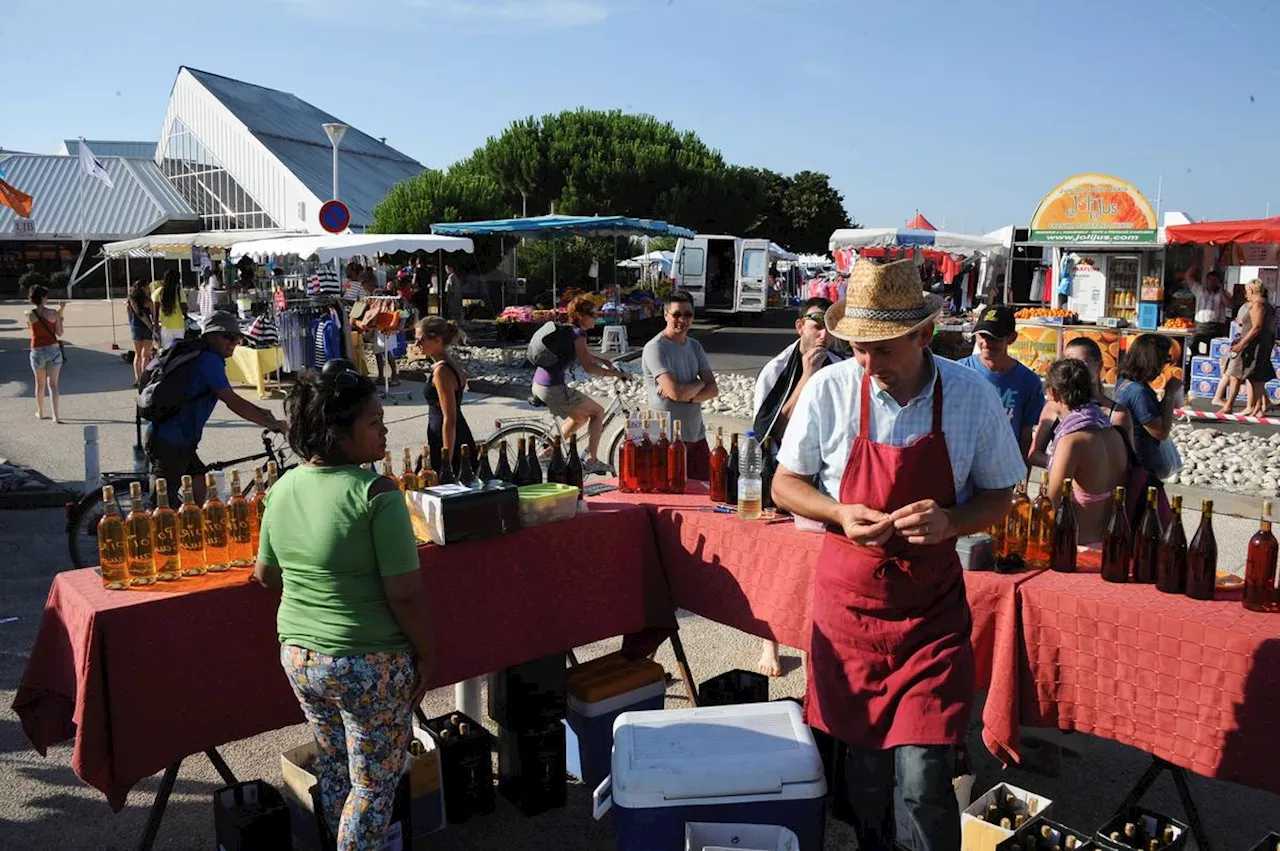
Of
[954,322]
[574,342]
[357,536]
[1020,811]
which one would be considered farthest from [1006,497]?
[954,322]

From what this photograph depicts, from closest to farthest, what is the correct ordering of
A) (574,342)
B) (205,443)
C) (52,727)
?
(52,727)
(574,342)
(205,443)

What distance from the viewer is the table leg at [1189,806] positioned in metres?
3.25

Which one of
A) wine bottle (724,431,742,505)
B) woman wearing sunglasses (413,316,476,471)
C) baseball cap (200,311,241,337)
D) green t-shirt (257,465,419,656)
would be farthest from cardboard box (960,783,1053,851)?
baseball cap (200,311,241,337)

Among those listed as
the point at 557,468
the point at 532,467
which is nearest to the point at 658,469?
the point at 557,468

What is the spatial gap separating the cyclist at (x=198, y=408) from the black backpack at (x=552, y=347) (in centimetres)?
277

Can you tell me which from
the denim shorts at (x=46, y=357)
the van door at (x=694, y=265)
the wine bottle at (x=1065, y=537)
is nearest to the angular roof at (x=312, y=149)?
the van door at (x=694, y=265)

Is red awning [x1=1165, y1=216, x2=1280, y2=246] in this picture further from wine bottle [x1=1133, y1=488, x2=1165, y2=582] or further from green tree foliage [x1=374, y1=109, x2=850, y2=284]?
green tree foliage [x1=374, y1=109, x2=850, y2=284]

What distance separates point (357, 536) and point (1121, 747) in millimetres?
3479

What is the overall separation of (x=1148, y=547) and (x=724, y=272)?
28451 mm

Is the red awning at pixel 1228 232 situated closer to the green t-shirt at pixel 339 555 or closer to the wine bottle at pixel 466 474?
the wine bottle at pixel 466 474

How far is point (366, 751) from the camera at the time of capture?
9.59 ft

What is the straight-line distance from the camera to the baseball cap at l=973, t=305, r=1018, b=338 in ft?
17.4

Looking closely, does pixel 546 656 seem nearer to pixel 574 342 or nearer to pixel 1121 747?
pixel 1121 747

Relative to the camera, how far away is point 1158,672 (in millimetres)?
3068
